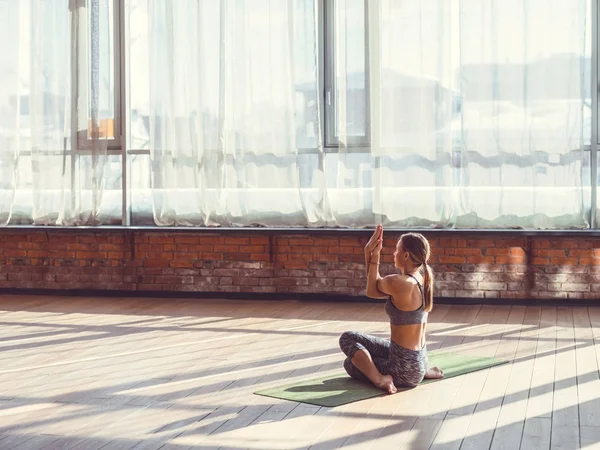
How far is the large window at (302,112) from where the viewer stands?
789 centimetres

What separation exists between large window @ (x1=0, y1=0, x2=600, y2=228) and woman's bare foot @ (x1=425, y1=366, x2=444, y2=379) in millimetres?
3033

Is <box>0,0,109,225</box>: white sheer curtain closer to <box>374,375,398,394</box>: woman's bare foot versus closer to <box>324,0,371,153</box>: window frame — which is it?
<box>324,0,371,153</box>: window frame

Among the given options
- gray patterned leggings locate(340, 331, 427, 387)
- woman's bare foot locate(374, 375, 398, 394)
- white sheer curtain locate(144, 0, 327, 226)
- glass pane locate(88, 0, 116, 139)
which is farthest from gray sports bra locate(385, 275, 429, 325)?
glass pane locate(88, 0, 116, 139)

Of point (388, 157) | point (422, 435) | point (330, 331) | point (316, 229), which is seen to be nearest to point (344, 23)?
point (388, 157)

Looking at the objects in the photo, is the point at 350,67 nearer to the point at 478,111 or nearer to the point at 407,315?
the point at 478,111

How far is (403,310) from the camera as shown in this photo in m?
4.88

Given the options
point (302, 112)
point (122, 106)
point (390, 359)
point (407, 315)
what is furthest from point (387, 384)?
point (122, 106)

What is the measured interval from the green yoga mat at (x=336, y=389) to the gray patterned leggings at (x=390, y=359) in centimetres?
10

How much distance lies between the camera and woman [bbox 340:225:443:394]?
4.85 metres

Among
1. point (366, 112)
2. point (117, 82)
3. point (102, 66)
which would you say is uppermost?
point (102, 66)

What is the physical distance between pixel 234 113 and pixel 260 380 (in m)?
3.76

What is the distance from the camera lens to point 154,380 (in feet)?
17.1

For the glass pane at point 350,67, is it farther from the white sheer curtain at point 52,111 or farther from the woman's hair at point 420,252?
the woman's hair at point 420,252

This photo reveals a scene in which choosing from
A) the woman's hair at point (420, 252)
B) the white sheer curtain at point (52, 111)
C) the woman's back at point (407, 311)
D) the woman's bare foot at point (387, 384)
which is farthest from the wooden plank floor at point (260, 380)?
the white sheer curtain at point (52, 111)
